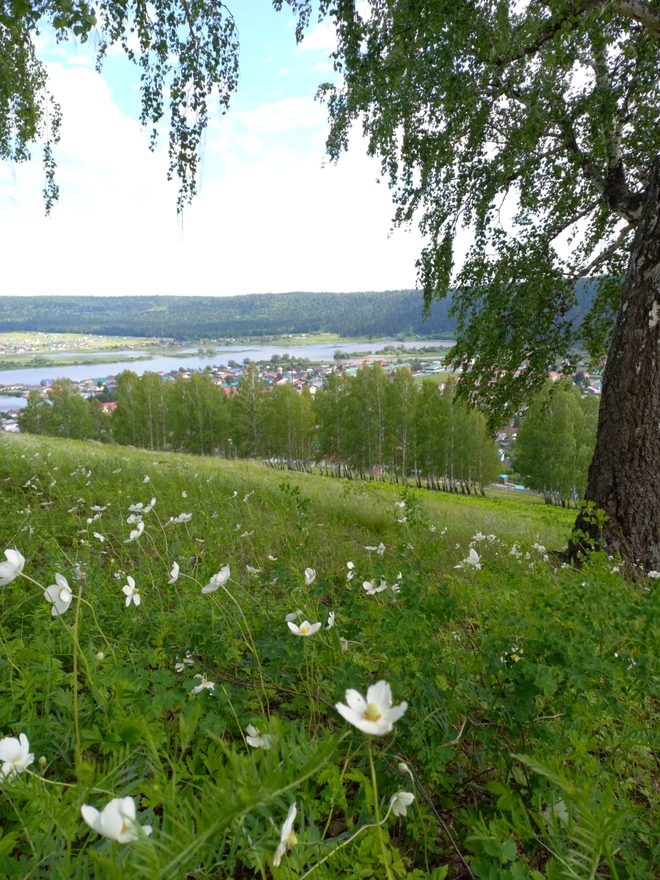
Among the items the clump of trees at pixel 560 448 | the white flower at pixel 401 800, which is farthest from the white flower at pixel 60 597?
the clump of trees at pixel 560 448

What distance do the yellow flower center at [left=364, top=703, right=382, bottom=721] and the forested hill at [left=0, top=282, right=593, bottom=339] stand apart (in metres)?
98.7

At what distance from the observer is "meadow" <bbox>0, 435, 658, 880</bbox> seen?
2.87 feet

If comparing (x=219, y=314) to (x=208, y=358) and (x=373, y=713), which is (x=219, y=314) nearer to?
(x=208, y=358)

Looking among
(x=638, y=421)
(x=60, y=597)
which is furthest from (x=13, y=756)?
(x=638, y=421)

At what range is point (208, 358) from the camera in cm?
10200

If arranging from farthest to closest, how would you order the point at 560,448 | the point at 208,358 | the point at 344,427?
the point at 208,358, the point at 344,427, the point at 560,448

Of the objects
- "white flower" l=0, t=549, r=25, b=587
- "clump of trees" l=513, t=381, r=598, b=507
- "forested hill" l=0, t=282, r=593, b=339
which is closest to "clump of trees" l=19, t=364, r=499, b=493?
"clump of trees" l=513, t=381, r=598, b=507

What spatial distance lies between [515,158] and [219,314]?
129 meters

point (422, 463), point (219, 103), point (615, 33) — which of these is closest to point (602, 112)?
point (615, 33)

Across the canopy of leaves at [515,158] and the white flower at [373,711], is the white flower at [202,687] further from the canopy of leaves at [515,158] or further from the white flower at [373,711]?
the canopy of leaves at [515,158]

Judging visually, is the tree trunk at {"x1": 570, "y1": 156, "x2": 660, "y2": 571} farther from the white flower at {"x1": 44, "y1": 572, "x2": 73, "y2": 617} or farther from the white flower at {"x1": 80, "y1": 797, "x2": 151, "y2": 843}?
the white flower at {"x1": 80, "y1": 797, "x2": 151, "y2": 843}

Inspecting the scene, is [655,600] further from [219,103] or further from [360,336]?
[360,336]

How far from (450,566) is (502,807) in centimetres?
291

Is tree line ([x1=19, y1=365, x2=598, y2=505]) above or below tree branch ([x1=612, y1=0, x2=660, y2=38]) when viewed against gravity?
below
